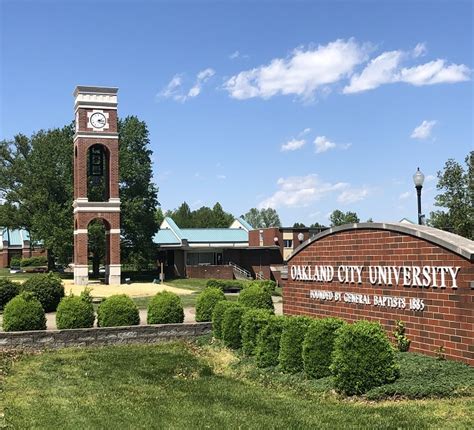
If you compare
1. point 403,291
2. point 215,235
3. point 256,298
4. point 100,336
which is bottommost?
point 100,336

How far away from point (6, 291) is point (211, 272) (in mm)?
28096

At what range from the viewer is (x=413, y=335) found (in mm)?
10148

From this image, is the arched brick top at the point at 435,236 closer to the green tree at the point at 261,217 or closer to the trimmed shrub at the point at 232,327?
the trimmed shrub at the point at 232,327

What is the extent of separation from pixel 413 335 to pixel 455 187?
14032mm

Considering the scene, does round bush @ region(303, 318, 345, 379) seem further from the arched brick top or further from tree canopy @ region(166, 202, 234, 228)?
tree canopy @ region(166, 202, 234, 228)

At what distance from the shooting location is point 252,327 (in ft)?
38.6

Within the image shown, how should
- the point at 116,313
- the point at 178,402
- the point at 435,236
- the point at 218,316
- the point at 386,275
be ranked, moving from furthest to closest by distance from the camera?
the point at 116,313, the point at 218,316, the point at 386,275, the point at 435,236, the point at 178,402

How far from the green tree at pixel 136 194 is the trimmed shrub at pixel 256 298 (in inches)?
1148

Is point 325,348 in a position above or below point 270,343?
above

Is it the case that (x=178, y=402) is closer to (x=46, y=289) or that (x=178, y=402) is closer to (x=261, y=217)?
(x=46, y=289)

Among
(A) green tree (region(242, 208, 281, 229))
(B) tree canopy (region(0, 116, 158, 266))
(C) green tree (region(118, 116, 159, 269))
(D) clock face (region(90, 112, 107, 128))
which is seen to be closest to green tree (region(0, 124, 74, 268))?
(B) tree canopy (region(0, 116, 158, 266))

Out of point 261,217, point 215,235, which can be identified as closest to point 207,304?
point 215,235

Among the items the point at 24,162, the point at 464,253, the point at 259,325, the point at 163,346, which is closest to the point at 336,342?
the point at 464,253

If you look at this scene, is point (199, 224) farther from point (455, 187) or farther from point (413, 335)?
point (413, 335)
